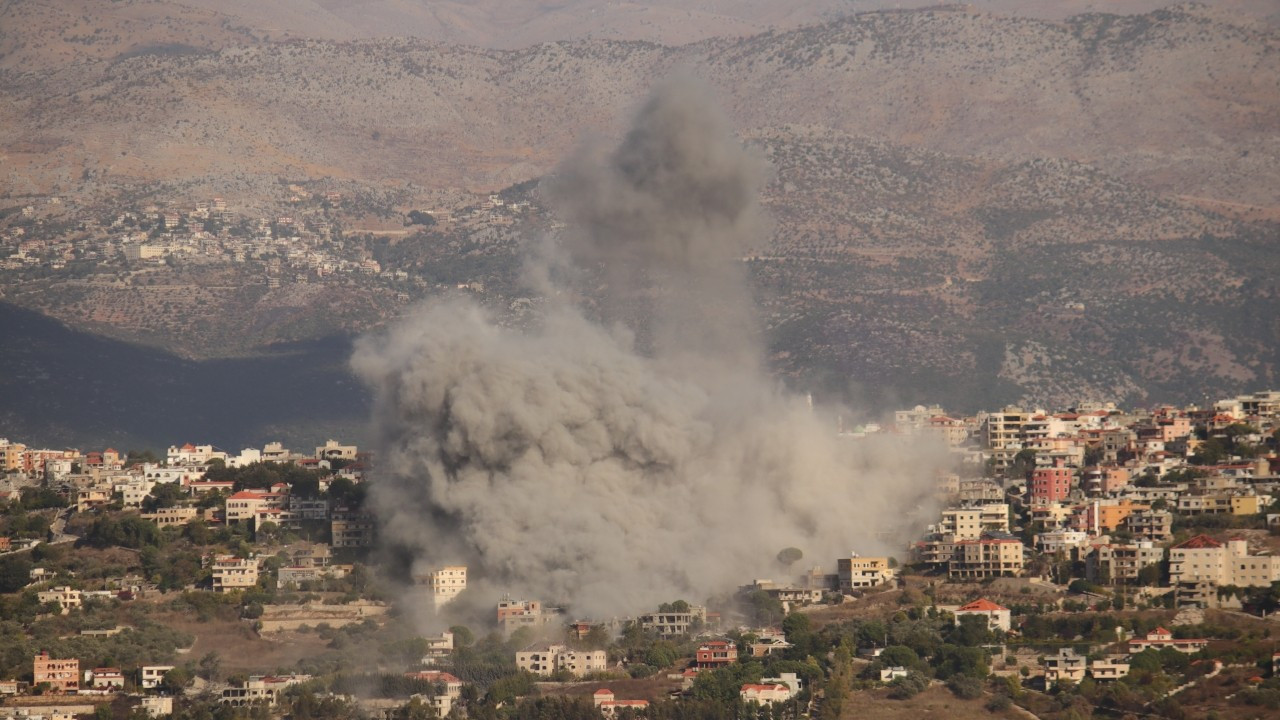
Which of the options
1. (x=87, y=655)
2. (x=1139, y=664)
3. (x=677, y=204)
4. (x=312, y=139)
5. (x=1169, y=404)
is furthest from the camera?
(x=312, y=139)

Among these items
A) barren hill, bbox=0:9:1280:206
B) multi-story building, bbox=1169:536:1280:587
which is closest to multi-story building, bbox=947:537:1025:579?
multi-story building, bbox=1169:536:1280:587

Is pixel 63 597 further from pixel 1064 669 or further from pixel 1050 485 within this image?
pixel 1050 485

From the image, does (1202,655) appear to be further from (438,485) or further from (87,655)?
(87,655)

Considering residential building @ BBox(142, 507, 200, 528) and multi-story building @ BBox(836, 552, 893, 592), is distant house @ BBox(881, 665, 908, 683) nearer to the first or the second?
multi-story building @ BBox(836, 552, 893, 592)

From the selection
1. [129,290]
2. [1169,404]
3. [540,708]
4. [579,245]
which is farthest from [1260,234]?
[540,708]

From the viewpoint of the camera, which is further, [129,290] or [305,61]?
[305,61]
